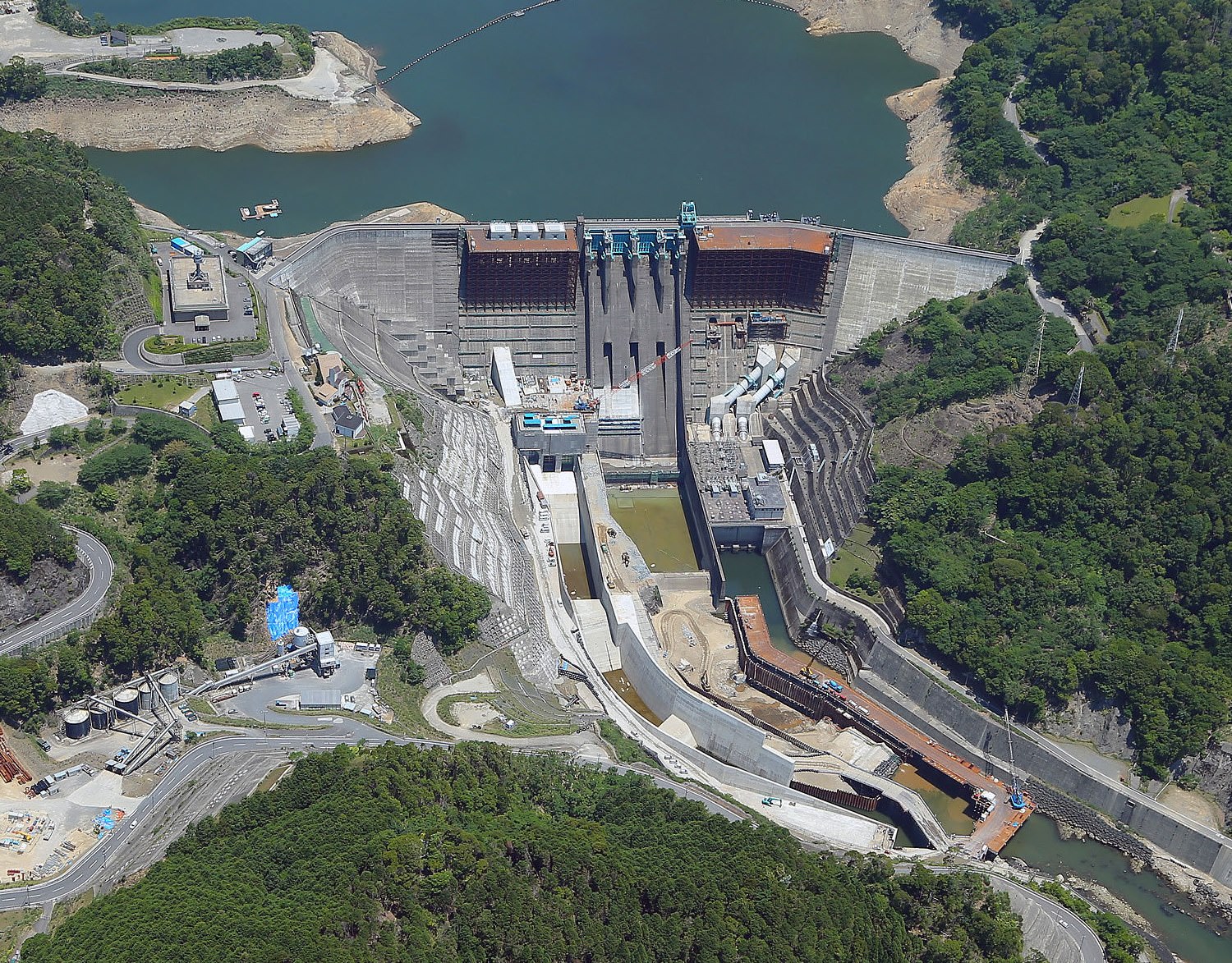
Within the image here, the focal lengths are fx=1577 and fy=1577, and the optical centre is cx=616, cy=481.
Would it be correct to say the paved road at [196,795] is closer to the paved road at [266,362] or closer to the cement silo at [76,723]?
the cement silo at [76,723]

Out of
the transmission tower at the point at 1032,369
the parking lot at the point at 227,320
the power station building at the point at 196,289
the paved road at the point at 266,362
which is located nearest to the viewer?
the paved road at the point at 266,362

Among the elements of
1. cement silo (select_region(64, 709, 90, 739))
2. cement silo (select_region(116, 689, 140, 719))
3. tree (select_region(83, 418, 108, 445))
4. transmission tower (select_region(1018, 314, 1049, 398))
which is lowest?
cement silo (select_region(64, 709, 90, 739))

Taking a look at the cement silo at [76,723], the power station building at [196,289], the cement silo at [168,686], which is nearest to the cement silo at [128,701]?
the cement silo at [168,686]

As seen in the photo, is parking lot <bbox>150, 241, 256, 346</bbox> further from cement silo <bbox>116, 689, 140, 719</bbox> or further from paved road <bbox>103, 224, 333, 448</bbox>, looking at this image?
cement silo <bbox>116, 689, 140, 719</bbox>

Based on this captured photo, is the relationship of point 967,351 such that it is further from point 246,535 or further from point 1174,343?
point 246,535

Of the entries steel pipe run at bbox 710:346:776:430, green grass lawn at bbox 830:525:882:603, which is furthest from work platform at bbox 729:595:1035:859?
steel pipe run at bbox 710:346:776:430

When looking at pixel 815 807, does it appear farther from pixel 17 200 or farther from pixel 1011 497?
pixel 17 200
